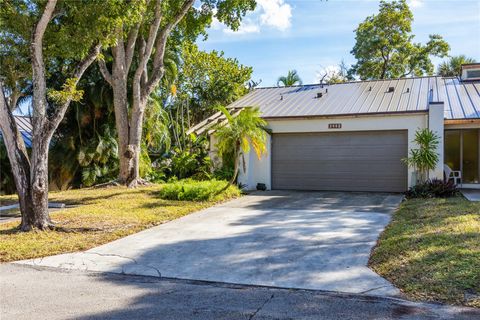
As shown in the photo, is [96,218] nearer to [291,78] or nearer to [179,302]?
[179,302]

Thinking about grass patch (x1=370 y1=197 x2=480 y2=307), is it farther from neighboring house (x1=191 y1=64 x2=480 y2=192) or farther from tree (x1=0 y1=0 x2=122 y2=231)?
tree (x1=0 y1=0 x2=122 y2=231)

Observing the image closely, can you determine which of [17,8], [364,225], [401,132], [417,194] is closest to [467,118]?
[401,132]

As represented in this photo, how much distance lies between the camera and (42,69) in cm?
866

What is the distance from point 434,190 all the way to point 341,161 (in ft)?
11.7

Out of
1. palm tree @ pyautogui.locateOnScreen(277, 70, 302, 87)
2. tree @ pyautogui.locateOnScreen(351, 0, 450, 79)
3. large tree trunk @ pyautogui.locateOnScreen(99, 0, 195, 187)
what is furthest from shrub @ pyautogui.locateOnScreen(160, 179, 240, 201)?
tree @ pyautogui.locateOnScreen(351, 0, 450, 79)

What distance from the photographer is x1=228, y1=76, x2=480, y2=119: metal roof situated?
50.4ft

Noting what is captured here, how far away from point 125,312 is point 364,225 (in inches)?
231

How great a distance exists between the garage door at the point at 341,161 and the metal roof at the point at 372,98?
95 cm

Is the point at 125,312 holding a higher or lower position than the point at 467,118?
lower

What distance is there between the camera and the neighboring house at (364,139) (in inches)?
581

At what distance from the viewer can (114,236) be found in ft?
26.6

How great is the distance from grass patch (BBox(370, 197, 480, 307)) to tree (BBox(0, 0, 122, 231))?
6.50 m

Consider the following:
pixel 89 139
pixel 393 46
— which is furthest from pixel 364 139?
pixel 393 46

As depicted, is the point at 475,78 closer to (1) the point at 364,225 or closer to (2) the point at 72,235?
(1) the point at 364,225
